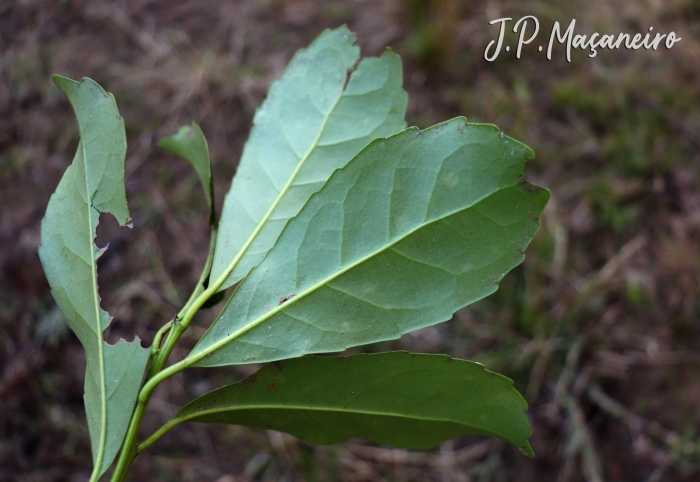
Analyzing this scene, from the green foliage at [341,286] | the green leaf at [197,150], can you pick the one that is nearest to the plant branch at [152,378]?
the green foliage at [341,286]

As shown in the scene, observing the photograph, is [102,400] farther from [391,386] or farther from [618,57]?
[618,57]

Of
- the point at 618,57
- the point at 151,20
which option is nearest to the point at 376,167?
the point at 618,57

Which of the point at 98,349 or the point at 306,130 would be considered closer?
the point at 98,349

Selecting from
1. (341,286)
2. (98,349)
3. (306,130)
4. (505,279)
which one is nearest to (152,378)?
(98,349)

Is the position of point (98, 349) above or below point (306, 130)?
below

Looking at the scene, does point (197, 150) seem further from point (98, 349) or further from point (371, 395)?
point (371, 395)

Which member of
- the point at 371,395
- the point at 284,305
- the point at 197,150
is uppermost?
the point at 197,150

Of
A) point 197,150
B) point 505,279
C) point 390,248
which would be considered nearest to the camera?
point 390,248

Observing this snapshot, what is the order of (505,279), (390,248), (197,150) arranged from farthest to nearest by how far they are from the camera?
(505,279), (197,150), (390,248)
